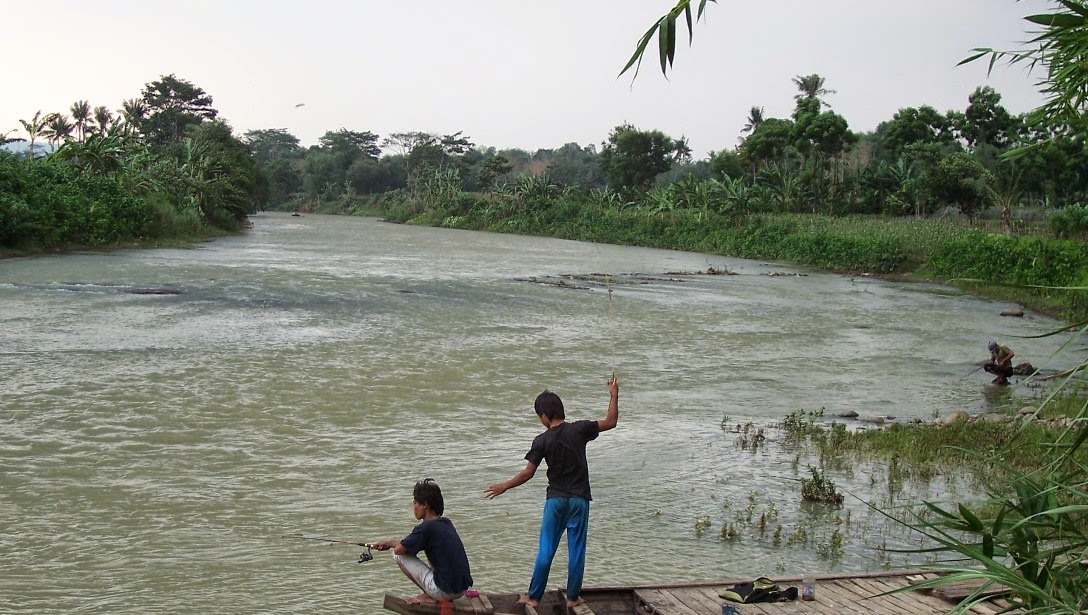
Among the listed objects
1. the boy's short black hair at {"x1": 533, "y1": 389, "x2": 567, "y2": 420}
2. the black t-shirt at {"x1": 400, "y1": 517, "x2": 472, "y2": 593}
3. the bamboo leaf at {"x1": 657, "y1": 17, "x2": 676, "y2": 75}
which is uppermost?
the bamboo leaf at {"x1": 657, "y1": 17, "x2": 676, "y2": 75}

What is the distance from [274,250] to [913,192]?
2706cm

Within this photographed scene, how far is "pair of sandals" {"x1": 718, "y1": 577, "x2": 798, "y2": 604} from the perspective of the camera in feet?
16.7

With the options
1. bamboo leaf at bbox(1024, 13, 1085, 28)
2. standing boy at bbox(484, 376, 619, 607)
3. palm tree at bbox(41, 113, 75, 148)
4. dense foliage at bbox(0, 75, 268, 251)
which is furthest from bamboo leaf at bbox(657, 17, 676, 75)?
palm tree at bbox(41, 113, 75, 148)

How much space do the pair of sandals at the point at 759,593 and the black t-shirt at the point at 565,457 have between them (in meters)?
0.91

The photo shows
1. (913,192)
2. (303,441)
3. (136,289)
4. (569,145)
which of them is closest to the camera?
(303,441)

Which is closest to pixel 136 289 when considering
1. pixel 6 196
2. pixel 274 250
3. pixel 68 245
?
pixel 6 196

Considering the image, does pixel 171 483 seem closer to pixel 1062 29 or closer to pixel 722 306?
pixel 1062 29

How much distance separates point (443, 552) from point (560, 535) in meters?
0.67

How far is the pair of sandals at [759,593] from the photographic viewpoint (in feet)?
16.7

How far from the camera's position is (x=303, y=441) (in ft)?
34.3

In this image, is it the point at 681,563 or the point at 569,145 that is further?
the point at 569,145

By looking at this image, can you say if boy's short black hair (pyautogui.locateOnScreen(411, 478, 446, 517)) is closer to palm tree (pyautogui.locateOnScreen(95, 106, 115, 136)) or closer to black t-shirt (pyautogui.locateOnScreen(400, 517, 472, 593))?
black t-shirt (pyautogui.locateOnScreen(400, 517, 472, 593))

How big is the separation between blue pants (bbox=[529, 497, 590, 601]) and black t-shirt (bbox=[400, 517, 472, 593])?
0.44m

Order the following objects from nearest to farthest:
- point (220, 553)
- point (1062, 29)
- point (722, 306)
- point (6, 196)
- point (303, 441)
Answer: point (1062, 29) → point (220, 553) → point (303, 441) → point (722, 306) → point (6, 196)
